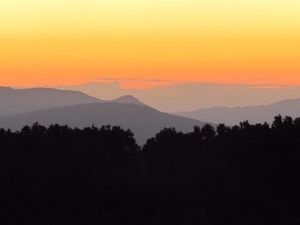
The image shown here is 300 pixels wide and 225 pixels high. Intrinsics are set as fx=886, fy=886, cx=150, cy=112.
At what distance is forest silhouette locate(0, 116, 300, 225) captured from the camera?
176 ft

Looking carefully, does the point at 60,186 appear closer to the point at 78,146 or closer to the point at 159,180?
the point at 159,180

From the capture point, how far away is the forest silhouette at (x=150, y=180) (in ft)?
176

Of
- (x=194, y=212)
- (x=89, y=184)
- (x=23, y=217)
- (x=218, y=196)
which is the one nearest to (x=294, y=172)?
(x=218, y=196)

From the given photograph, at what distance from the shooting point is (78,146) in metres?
73.6

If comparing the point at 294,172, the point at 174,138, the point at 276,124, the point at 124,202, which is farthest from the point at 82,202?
the point at 174,138

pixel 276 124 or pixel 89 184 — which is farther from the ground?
pixel 276 124

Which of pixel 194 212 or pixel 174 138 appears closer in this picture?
pixel 194 212

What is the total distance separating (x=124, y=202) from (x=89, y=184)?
384 centimetres

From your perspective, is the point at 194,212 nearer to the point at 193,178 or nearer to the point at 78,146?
the point at 193,178

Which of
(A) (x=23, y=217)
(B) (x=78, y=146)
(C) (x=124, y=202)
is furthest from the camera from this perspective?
(B) (x=78, y=146)

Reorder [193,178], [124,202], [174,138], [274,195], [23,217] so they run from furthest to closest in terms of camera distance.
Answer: [174,138], [193,178], [274,195], [124,202], [23,217]

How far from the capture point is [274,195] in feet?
194

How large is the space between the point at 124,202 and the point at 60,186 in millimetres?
4823

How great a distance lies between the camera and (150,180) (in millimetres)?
60625
